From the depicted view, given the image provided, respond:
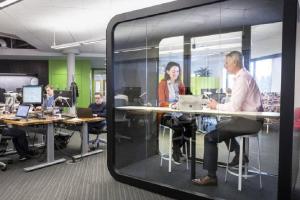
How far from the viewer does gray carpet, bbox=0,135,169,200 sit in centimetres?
302

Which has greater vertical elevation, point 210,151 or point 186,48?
point 186,48

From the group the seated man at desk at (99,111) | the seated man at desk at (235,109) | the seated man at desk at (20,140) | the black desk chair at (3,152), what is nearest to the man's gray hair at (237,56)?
the seated man at desk at (235,109)

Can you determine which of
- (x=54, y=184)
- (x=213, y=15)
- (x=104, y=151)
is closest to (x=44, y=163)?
(x=54, y=184)

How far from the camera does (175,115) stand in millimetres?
3910

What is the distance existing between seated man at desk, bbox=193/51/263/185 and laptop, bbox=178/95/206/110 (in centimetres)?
12

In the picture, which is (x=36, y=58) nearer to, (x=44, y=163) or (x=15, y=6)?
(x=15, y=6)

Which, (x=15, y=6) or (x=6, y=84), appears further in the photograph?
(x=6, y=84)

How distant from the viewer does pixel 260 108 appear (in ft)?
9.98

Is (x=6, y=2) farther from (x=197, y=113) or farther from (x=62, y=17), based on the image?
(x=197, y=113)

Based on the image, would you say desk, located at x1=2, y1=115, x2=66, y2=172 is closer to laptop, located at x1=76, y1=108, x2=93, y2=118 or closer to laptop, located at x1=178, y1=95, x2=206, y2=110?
laptop, located at x1=76, y1=108, x2=93, y2=118

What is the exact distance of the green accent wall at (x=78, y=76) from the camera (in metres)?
11.3

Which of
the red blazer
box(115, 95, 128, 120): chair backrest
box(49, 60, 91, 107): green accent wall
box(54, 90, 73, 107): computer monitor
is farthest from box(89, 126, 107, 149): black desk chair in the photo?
box(49, 60, 91, 107): green accent wall

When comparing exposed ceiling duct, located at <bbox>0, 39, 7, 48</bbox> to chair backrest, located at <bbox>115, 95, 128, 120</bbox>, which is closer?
chair backrest, located at <bbox>115, 95, 128, 120</bbox>

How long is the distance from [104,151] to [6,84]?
800 centimetres
